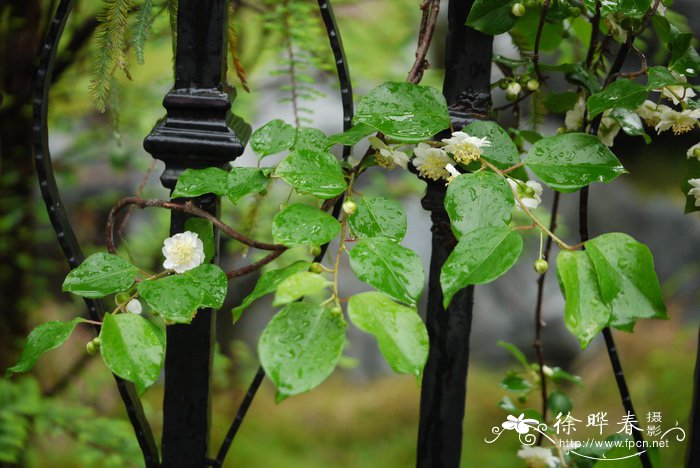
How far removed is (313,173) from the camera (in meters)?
0.47

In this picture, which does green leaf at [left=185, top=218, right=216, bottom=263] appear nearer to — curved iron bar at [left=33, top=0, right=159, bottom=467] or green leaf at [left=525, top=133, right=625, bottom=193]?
curved iron bar at [left=33, top=0, right=159, bottom=467]

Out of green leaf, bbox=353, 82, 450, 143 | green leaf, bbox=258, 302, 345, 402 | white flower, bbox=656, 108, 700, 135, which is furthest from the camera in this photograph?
white flower, bbox=656, 108, 700, 135

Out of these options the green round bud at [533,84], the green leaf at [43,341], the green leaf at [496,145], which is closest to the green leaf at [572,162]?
the green leaf at [496,145]

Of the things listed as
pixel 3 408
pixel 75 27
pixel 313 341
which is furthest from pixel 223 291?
pixel 75 27

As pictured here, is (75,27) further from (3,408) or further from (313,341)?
(313,341)

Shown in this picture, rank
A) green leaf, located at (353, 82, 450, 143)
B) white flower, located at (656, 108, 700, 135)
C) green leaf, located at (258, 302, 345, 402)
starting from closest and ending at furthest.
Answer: green leaf, located at (258, 302, 345, 402), green leaf, located at (353, 82, 450, 143), white flower, located at (656, 108, 700, 135)

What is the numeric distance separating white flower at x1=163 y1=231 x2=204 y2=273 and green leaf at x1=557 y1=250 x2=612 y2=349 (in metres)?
0.27

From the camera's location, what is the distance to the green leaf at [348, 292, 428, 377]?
39 centimetres

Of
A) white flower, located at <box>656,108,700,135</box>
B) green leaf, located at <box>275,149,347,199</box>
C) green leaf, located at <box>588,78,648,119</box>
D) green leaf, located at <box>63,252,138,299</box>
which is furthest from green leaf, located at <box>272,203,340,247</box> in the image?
white flower, located at <box>656,108,700,135</box>

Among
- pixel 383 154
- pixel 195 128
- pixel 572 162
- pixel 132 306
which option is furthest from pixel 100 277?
pixel 572 162

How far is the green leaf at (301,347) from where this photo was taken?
388 mm

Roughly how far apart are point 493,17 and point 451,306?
0.26 metres

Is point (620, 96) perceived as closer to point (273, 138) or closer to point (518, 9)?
point (518, 9)

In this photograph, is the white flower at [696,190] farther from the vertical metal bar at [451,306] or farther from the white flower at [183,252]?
the white flower at [183,252]
